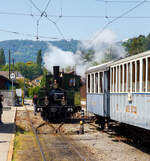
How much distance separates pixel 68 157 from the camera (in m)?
10.4

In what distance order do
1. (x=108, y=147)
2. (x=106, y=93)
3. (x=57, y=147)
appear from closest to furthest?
(x=108, y=147), (x=57, y=147), (x=106, y=93)

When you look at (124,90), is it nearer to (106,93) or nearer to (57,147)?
(106,93)

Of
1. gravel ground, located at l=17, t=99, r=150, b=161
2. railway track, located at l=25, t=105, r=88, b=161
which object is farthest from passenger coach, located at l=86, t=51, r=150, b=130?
railway track, located at l=25, t=105, r=88, b=161

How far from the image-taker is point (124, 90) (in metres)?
11.6

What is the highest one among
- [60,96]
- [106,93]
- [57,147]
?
[106,93]

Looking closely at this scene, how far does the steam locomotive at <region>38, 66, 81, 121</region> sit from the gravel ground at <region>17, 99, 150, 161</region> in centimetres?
578

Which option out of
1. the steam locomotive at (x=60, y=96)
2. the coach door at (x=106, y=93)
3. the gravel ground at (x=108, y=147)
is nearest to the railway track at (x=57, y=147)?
the gravel ground at (x=108, y=147)

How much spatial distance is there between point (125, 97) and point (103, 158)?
233cm

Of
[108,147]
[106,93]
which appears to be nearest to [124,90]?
[108,147]

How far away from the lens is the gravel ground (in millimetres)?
10188

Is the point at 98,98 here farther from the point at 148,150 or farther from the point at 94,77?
the point at 148,150

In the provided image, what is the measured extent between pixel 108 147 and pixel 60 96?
1062 centimetres

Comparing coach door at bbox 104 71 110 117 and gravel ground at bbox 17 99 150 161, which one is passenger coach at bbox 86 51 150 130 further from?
gravel ground at bbox 17 99 150 161

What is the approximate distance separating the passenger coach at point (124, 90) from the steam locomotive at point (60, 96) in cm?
575
